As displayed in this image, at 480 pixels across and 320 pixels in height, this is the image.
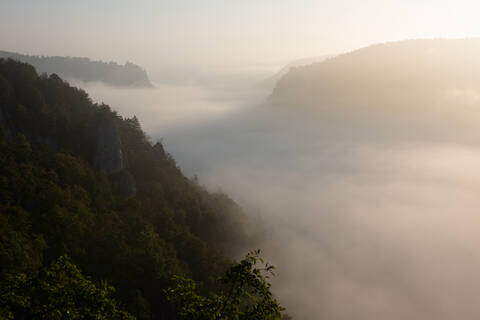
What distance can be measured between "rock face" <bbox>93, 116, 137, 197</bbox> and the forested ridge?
0.31 metres

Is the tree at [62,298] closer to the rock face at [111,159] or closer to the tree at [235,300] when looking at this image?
the tree at [235,300]

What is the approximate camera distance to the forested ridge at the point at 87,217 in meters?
23.0

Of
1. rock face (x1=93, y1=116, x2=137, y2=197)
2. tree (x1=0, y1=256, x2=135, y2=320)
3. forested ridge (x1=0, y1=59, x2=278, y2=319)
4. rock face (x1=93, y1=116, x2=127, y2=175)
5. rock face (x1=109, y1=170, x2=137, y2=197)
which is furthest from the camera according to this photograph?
rock face (x1=93, y1=116, x2=127, y2=175)

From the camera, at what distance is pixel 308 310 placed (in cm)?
9869

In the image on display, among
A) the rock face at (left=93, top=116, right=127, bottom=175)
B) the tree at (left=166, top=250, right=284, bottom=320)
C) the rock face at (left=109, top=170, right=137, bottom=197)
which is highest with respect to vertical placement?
the tree at (left=166, top=250, right=284, bottom=320)

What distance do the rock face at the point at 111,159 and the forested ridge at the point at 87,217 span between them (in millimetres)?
312

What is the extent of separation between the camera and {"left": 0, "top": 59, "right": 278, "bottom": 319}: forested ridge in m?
Answer: 23.0

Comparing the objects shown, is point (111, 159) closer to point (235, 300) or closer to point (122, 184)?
point (122, 184)

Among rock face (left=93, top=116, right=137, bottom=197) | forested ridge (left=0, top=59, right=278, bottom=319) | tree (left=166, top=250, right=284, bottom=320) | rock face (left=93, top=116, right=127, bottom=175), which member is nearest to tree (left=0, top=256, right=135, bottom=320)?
forested ridge (left=0, top=59, right=278, bottom=319)

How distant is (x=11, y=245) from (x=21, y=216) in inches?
459

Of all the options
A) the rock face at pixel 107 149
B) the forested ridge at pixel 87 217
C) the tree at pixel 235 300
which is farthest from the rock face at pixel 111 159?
the tree at pixel 235 300

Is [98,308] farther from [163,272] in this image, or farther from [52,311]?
[163,272]

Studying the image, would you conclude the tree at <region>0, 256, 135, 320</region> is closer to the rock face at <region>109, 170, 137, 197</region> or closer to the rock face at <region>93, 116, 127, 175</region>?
the rock face at <region>109, 170, 137, 197</region>

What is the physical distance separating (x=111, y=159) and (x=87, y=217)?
2514 cm
